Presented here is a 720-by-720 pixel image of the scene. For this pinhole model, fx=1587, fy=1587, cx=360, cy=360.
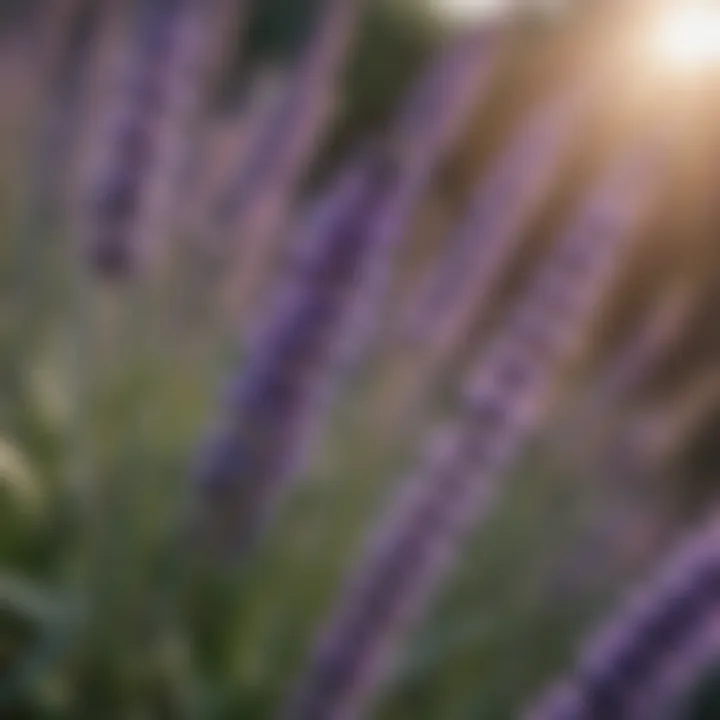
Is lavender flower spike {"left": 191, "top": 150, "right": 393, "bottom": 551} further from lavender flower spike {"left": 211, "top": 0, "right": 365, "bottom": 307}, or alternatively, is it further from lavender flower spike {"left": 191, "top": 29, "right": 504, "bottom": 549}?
lavender flower spike {"left": 211, "top": 0, "right": 365, "bottom": 307}

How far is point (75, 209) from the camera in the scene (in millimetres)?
562

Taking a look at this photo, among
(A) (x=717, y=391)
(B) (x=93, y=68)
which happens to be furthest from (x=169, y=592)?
(A) (x=717, y=391)

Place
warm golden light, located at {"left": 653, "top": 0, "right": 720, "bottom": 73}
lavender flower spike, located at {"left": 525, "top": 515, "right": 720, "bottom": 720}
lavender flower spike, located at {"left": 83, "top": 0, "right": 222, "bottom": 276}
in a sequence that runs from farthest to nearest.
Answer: warm golden light, located at {"left": 653, "top": 0, "right": 720, "bottom": 73}, lavender flower spike, located at {"left": 83, "top": 0, "right": 222, "bottom": 276}, lavender flower spike, located at {"left": 525, "top": 515, "right": 720, "bottom": 720}

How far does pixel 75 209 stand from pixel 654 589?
301 mm

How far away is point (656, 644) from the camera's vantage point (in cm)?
32

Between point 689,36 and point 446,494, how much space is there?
669mm

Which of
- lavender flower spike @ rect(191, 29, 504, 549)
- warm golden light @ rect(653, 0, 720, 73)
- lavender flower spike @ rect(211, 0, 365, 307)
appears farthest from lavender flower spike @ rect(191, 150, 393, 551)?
warm golden light @ rect(653, 0, 720, 73)

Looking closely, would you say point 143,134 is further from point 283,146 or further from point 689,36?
point 689,36

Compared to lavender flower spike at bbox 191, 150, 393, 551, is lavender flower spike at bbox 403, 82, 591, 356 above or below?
above

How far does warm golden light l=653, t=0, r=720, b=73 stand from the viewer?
918 mm

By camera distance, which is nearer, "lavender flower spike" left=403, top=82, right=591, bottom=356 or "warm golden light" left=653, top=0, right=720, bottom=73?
"lavender flower spike" left=403, top=82, right=591, bottom=356

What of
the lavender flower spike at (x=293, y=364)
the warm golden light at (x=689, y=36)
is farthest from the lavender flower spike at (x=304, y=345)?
the warm golden light at (x=689, y=36)

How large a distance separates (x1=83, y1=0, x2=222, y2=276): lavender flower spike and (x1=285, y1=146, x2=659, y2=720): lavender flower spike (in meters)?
0.11

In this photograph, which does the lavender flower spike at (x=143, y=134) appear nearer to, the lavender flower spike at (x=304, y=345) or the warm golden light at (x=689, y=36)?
the lavender flower spike at (x=304, y=345)
